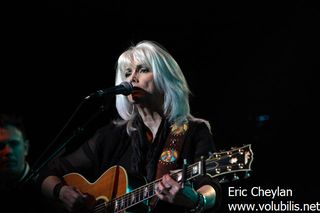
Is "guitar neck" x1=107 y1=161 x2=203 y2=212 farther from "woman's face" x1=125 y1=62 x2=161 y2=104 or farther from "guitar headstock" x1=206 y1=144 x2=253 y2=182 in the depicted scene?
"woman's face" x1=125 y1=62 x2=161 y2=104

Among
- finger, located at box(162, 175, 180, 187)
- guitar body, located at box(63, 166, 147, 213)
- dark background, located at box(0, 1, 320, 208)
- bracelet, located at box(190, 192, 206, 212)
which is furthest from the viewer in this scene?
dark background, located at box(0, 1, 320, 208)

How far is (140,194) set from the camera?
8.63 feet

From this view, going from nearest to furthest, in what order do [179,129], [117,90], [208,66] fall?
[117,90] < [179,129] < [208,66]

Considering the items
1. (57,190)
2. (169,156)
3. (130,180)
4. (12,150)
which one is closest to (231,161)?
(169,156)

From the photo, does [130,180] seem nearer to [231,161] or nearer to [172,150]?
[172,150]

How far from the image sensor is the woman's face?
2904mm

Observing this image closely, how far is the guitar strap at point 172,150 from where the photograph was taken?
2.75 metres

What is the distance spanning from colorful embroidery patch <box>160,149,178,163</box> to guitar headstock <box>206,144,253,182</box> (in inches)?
12.8

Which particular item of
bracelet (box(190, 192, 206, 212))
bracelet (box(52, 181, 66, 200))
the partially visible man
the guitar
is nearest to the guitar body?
the guitar

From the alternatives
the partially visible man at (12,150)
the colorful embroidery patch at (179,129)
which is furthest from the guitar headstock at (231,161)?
the partially visible man at (12,150)

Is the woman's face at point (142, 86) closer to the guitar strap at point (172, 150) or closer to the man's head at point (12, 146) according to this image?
the guitar strap at point (172, 150)

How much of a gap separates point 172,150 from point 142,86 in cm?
46

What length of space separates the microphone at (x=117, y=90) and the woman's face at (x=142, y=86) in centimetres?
6

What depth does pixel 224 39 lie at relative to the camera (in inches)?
178
